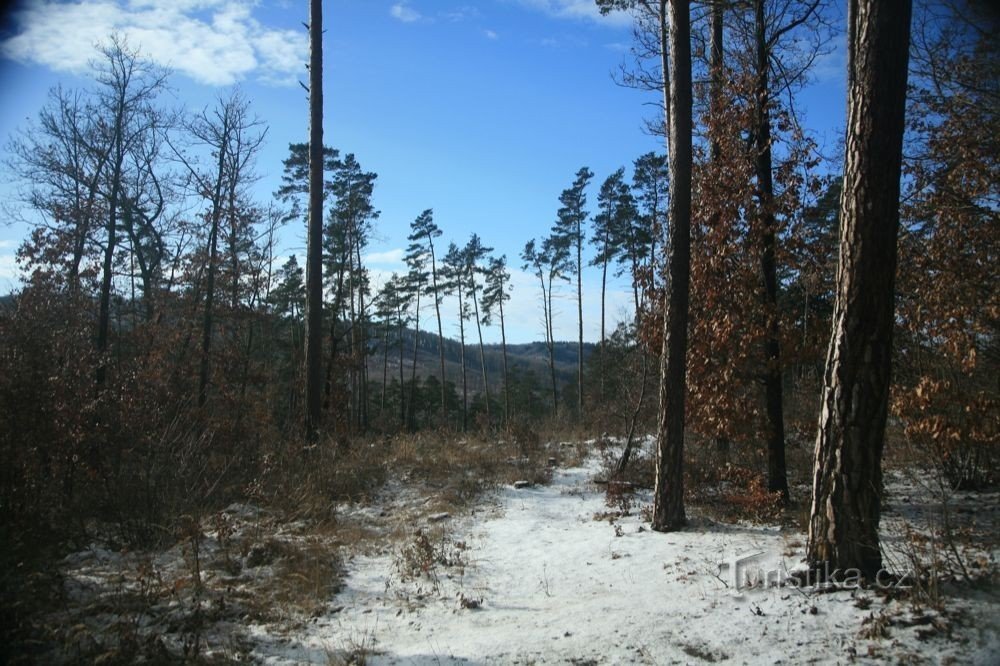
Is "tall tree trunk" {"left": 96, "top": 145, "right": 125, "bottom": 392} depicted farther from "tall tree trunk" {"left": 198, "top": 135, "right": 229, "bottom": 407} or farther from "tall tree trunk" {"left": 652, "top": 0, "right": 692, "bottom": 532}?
"tall tree trunk" {"left": 652, "top": 0, "right": 692, "bottom": 532}

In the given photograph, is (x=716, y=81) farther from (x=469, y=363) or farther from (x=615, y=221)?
(x=469, y=363)

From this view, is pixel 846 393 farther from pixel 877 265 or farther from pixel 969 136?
pixel 969 136

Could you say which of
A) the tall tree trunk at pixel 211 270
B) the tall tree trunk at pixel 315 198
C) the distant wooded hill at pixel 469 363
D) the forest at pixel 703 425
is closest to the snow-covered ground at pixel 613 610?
the forest at pixel 703 425

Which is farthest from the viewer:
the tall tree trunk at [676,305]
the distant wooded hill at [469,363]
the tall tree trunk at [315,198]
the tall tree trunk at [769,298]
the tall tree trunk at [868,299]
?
the distant wooded hill at [469,363]

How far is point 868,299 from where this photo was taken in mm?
4898

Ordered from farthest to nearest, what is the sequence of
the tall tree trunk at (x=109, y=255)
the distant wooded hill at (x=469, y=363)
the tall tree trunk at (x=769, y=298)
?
the distant wooded hill at (x=469, y=363)
the tall tree trunk at (x=109, y=255)
the tall tree trunk at (x=769, y=298)

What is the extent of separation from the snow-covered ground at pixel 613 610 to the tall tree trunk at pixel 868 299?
57 centimetres

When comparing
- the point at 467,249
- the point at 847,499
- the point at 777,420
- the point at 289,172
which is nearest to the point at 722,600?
the point at 847,499

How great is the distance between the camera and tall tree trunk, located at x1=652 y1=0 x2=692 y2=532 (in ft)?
24.3

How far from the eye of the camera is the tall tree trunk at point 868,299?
192 inches

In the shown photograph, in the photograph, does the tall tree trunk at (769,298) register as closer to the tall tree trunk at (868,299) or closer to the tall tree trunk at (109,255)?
the tall tree trunk at (868,299)

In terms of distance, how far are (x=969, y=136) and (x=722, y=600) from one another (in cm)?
643

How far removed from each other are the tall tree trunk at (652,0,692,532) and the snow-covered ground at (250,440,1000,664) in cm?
52

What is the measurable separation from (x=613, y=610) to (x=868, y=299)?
3.39m
